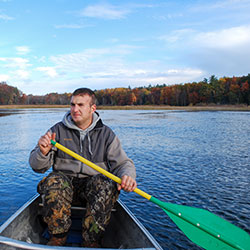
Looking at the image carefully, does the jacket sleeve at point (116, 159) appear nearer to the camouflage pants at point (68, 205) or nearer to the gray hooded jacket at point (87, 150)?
the gray hooded jacket at point (87, 150)

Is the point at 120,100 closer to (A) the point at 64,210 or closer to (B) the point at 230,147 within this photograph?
(B) the point at 230,147

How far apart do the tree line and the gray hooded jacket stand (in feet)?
273

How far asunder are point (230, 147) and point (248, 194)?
646 centimetres

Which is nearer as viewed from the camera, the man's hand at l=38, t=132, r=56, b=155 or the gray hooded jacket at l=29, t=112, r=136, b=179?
the man's hand at l=38, t=132, r=56, b=155

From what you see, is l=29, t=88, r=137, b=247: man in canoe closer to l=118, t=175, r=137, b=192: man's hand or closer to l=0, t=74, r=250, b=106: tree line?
l=118, t=175, r=137, b=192: man's hand

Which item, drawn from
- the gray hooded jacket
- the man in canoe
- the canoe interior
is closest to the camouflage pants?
the man in canoe

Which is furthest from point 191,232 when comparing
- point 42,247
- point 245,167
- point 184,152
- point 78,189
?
point 184,152

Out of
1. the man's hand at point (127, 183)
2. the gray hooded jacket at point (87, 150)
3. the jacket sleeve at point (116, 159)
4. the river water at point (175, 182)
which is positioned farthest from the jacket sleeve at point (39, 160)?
the river water at point (175, 182)

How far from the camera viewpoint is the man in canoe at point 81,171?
2736mm

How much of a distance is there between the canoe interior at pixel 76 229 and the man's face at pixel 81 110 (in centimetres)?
114

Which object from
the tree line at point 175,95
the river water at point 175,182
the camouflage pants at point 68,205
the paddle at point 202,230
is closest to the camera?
the camouflage pants at point 68,205

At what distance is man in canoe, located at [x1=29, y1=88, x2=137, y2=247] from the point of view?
274 centimetres

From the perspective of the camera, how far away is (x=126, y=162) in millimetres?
3217

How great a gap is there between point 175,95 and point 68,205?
10646 centimetres
